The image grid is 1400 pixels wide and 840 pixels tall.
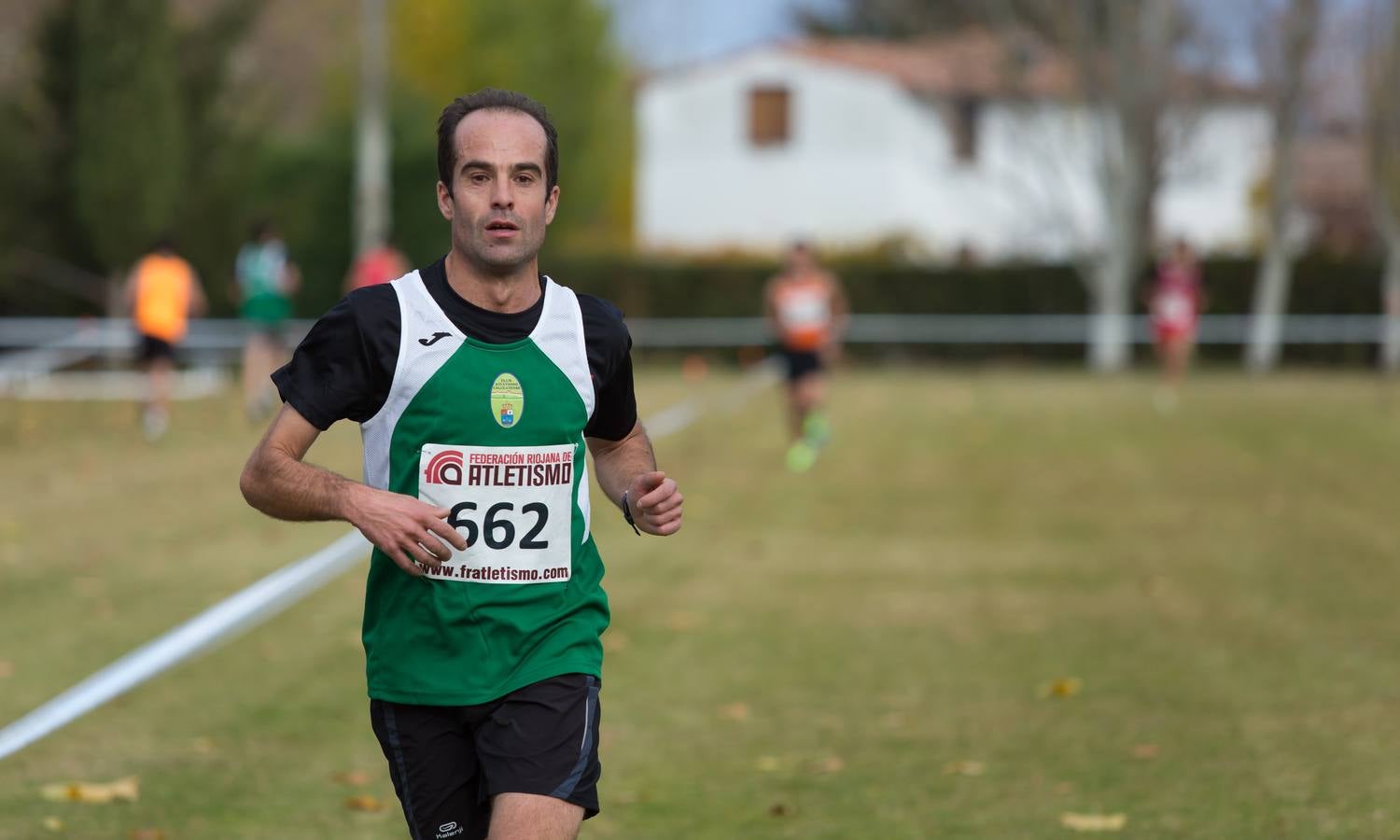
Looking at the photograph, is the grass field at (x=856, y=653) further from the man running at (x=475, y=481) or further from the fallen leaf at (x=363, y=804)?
the man running at (x=475, y=481)

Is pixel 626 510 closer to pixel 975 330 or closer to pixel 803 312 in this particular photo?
pixel 803 312

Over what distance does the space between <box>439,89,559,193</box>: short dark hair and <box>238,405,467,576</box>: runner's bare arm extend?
23.5 inches

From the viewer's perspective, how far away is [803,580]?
12.5 metres

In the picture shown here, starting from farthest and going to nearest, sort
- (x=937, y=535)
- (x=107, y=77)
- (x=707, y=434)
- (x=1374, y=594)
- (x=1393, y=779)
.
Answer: (x=107, y=77), (x=707, y=434), (x=937, y=535), (x=1374, y=594), (x=1393, y=779)

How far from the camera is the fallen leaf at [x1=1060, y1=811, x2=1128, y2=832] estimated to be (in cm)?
650

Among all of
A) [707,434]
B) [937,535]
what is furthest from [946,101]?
[937,535]

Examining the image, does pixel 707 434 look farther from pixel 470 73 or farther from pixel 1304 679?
pixel 470 73

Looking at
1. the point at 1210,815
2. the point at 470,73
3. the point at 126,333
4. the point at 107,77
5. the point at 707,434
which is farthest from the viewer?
the point at 470,73

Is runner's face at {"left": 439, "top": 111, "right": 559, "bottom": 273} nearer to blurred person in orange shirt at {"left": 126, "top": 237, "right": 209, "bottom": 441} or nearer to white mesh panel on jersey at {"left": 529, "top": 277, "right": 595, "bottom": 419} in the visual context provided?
white mesh panel on jersey at {"left": 529, "top": 277, "right": 595, "bottom": 419}

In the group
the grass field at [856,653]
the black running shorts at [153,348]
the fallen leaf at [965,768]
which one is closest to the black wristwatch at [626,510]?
the grass field at [856,653]

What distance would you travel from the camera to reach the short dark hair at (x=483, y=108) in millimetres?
4191

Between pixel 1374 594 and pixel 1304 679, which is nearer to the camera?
pixel 1304 679

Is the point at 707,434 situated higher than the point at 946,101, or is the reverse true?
the point at 946,101

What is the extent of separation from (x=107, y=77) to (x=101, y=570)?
78.8ft
